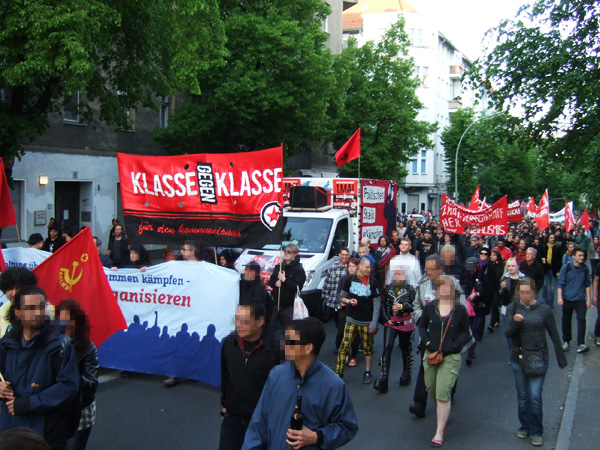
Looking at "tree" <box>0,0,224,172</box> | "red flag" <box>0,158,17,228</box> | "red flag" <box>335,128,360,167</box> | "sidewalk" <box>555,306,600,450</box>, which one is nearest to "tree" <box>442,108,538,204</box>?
"red flag" <box>335,128,360,167</box>

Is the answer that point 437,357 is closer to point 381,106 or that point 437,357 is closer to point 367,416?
point 367,416

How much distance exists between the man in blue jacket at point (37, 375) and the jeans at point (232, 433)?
1.05m

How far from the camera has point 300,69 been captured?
73.8 ft

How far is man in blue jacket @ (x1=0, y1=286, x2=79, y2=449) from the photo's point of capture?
152 inches

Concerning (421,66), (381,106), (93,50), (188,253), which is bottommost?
(188,253)

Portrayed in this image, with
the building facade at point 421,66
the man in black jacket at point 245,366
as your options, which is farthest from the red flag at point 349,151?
the building facade at point 421,66

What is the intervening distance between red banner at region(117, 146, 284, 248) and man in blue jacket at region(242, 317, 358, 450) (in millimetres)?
4399

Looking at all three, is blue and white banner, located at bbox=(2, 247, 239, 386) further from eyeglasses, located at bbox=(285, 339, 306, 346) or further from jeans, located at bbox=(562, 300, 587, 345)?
jeans, located at bbox=(562, 300, 587, 345)

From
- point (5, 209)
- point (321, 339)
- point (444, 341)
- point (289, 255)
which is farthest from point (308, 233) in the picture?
point (321, 339)

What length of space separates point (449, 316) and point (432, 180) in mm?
58539

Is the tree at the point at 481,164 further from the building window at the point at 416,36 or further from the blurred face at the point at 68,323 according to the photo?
the blurred face at the point at 68,323

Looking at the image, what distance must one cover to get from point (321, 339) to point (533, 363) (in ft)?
11.7

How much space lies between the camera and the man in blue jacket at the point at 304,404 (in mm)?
3238

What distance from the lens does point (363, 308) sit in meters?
7.99
